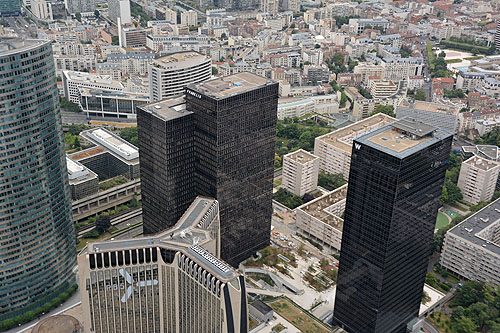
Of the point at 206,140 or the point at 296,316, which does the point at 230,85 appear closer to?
the point at 206,140

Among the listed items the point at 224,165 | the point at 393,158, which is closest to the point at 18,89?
the point at 224,165

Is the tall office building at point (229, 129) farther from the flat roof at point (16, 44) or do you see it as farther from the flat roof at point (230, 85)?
the flat roof at point (16, 44)

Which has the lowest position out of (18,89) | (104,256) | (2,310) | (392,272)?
(2,310)

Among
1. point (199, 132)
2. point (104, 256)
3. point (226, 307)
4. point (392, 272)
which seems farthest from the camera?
point (199, 132)

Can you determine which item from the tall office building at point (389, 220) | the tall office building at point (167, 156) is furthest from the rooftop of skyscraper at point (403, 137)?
the tall office building at point (167, 156)

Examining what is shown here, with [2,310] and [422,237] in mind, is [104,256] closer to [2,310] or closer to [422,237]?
[2,310]
